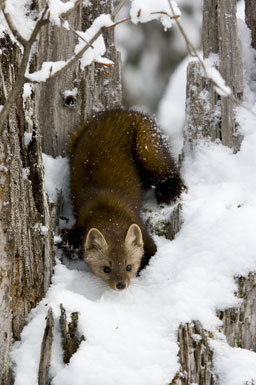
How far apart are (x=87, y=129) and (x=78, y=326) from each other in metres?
2.22

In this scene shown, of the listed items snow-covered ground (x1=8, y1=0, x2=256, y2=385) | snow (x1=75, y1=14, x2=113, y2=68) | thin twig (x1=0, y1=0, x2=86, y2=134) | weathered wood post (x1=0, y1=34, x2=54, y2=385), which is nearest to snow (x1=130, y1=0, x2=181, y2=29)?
snow (x1=75, y1=14, x2=113, y2=68)

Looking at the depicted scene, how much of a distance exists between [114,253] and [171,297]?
3.52ft

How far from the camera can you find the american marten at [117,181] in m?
4.99

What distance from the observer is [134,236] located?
16.3 feet

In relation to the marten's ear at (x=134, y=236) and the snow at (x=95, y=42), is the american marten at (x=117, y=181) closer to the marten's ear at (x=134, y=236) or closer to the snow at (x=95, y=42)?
the marten's ear at (x=134, y=236)

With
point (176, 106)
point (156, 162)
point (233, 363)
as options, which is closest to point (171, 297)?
point (233, 363)

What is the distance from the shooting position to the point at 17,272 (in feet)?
12.7

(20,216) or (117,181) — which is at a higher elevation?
(20,216)

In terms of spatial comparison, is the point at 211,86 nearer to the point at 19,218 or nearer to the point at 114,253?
the point at 114,253

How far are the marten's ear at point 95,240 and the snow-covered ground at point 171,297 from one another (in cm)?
24

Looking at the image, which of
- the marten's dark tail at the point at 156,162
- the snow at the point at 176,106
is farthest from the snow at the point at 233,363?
the snow at the point at 176,106

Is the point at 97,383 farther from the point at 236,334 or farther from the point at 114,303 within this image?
the point at 236,334

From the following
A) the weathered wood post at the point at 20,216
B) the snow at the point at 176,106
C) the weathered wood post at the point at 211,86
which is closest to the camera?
the weathered wood post at the point at 20,216

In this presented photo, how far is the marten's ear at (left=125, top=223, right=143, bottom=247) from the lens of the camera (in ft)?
16.2
